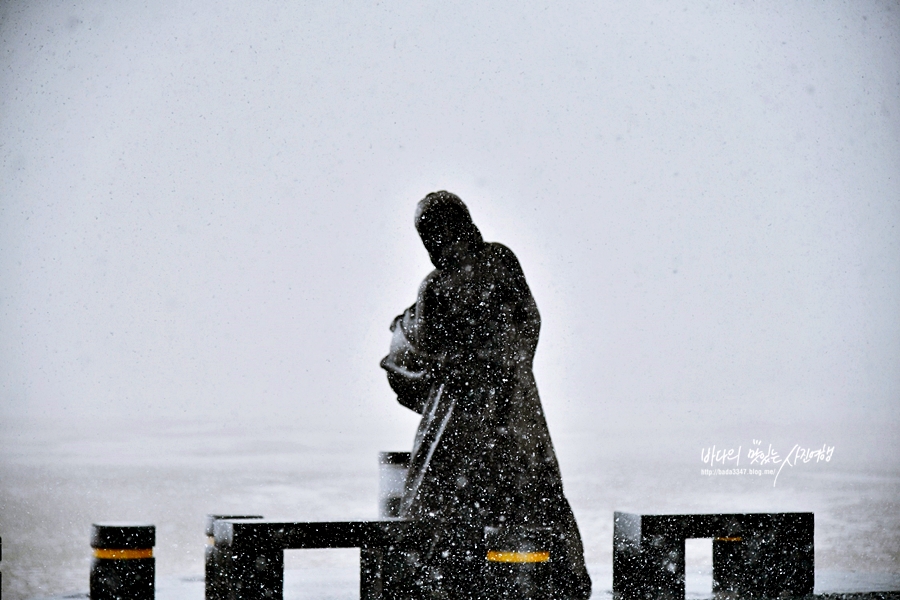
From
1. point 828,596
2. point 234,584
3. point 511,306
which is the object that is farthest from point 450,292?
point 828,596

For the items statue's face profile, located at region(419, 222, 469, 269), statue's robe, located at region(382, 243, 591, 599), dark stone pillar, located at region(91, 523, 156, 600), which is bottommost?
dark stone pillar, located at region(91, 523, 156, 600)

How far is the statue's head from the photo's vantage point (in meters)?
4.41

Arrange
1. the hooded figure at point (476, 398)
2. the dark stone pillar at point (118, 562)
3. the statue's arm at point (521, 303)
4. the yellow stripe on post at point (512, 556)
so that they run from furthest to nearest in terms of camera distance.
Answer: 1. the statue's arm at point (521, 303)
2. the hooded figure at point (476, 398)
3. the dark stone pillar at point (118, 562)
4. the yellow stripe on post at point (512, 556)

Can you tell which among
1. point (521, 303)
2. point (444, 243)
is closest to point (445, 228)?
point (444, 243)

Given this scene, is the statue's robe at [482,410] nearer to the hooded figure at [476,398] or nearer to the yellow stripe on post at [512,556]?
the hooded figure at [476,398]

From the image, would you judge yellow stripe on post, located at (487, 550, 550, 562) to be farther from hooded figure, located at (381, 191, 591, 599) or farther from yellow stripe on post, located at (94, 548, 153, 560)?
yellow stripe on post, located at (94, 548, 153, 560)

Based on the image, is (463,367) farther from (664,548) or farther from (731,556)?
(731,556)

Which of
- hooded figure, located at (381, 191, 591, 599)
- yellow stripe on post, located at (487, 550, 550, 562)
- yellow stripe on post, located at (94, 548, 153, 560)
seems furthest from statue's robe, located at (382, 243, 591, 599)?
yellow stripe on post, located at (94, 548, 153, 560)

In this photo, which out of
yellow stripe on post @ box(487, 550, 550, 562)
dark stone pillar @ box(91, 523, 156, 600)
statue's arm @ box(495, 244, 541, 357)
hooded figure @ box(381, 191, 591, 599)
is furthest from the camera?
statue's arm @ box(495, 244, 541, 357)

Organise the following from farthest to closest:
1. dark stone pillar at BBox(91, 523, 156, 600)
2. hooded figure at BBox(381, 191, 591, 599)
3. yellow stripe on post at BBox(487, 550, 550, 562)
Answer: hooded figure at BBox(381, 191, 591, 599), dark stone pillar at BBox(91, 523, 156, 600), yellow stripe on post at BBox(487, 550, 550, 562)

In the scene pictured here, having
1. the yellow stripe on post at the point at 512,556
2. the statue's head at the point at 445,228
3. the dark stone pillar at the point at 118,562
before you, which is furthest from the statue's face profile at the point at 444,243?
the dark stone pillar at the point at 118,562

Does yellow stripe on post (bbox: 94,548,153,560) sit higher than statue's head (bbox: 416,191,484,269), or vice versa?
statue's head (bbox: 416,191,484,269)

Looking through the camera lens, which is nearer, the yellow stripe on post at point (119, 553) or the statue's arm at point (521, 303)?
the yellow stripe on post at point (119, 553)

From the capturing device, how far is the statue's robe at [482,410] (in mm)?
4383
